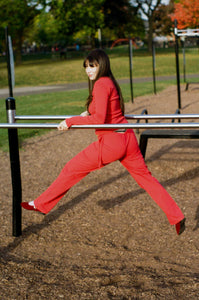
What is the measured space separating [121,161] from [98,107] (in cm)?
49

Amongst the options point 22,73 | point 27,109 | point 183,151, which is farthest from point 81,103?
point 22,73

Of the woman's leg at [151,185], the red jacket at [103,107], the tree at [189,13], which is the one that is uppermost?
the tree at [189,13]

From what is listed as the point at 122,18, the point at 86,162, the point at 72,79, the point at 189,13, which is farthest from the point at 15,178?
the point at 122,18

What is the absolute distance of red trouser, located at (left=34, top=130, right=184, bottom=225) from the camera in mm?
3270

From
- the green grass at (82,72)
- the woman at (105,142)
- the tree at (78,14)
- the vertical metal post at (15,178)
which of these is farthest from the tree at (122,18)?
the woman at (105,142)

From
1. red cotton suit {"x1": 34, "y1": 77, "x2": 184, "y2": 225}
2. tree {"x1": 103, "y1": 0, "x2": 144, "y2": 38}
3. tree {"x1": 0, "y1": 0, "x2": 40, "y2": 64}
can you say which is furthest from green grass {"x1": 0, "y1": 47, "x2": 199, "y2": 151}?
tree {"x1": 103, "y1": 0, "x2": 144, "y2": 38}

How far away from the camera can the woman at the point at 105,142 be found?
3.20m

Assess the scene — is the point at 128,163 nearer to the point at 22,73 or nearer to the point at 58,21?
the point at 22,73

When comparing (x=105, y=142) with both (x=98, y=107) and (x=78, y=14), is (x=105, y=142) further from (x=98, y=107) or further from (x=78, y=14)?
(x=78, y=14)

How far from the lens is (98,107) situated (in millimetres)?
3154

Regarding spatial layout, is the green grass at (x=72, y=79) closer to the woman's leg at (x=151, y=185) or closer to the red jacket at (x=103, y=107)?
the red jacket at (x=103, y=107)

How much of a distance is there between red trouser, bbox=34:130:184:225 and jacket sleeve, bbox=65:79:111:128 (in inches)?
7.3

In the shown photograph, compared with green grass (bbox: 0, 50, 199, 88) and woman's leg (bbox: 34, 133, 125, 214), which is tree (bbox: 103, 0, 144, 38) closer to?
green grass (bbox: 0, 50, 199, 88)

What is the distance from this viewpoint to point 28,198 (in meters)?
5.04
